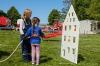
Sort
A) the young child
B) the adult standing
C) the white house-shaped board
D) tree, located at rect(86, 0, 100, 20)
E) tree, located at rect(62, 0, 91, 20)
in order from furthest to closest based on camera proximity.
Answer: tree, located at rect(62, 0, 91, 20), tree, located at rect(86, 0, 100, 20), the white house-shaped board, the adult standing, the young child

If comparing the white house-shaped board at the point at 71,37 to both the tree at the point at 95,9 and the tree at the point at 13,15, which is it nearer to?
the tree at the point at 95,9

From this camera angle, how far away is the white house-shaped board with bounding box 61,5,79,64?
42.3ft

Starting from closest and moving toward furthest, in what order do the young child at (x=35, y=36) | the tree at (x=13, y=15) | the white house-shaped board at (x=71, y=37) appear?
the young child at (x=35, y=36) → the white house-shaped board at (x=71, y=37) → the tree at (x=13, y=15)

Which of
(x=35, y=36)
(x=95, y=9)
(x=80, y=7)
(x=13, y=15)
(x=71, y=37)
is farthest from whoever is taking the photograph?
(x=13, y=15)

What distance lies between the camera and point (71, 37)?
43.7ft

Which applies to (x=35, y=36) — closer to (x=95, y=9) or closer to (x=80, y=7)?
(x=95, y=9)

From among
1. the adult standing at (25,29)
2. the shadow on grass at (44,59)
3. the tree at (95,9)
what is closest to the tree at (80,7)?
the tree at (95,9)

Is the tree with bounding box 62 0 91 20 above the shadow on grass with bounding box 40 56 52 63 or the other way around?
above

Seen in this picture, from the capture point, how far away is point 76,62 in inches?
503

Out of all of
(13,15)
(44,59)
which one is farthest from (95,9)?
(44,59)

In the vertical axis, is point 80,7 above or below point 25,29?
above

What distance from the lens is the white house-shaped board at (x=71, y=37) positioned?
12.9 meters

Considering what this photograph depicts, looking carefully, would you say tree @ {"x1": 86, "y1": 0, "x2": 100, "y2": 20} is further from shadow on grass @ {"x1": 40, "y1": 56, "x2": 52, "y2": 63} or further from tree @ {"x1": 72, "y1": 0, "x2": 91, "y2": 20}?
shadow on grass @ {"x1": 40, "y1": 56, "x2": 52, "y2": 63}

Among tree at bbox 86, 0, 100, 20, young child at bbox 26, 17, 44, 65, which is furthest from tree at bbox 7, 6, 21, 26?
young child at bbox 26, 17, 44, 65
